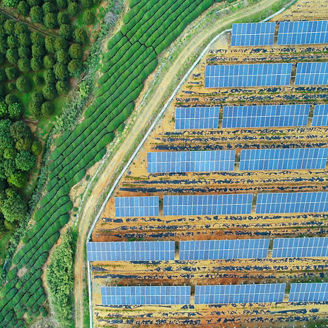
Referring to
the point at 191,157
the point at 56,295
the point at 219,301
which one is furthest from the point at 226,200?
the point at 56,295

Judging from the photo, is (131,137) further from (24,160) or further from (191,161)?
(24,160)

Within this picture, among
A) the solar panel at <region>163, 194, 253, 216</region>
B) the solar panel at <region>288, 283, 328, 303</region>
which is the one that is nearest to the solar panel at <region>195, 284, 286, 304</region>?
the solar panel at <region>288, 283, 328, 303</region>

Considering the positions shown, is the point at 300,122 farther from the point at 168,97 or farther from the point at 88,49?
the point at 88,49

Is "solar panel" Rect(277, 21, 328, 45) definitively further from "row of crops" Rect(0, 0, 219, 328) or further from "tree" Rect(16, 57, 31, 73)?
"tree" Rect(16, 57, 31, 73)

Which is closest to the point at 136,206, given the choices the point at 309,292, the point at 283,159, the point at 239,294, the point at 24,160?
the point at 24,160

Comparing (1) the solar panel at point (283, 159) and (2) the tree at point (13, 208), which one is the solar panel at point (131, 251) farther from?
(1) the solar panel at point (283, 159)
